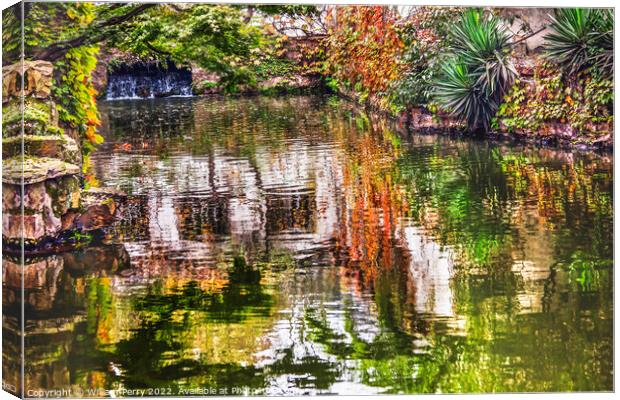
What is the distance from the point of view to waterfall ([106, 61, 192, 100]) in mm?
6859

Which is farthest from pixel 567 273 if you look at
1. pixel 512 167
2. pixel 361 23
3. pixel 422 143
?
pixel 361 23

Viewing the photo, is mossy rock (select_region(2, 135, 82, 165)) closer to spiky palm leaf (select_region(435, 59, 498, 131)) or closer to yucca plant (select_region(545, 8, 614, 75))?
spiky palm leaf (select_region(435, 59, 498, 131))

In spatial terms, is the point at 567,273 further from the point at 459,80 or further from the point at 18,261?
the point at 18,261

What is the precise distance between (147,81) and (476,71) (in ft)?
6.75

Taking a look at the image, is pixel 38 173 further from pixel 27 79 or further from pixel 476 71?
pixel 476 71

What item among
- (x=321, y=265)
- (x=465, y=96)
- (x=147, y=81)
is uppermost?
(x=147, y=81)

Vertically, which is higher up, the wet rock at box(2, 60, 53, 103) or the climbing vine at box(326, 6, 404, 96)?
the climbing vine at box(326, 6, 404, 96)

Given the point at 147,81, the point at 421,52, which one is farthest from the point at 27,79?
the point at 421,52

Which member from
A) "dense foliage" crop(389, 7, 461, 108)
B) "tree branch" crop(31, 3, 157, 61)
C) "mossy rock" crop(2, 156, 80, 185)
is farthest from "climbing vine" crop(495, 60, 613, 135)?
"mossy rock" crop(2, 156, 80, 185)

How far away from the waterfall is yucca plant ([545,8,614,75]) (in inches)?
89.7

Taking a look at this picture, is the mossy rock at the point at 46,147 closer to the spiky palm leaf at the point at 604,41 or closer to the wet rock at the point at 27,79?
the wet rock at the point at 27,79

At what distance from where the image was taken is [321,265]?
658 centimetres

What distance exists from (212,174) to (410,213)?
4.00ft

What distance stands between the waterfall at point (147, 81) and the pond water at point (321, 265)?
74mm
